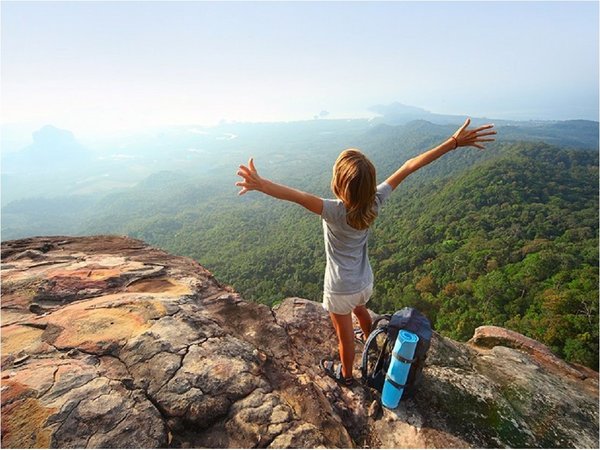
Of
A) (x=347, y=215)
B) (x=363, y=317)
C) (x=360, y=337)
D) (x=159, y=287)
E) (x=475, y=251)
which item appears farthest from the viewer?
(x=475, y=251)

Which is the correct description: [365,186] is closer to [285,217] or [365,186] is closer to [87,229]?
[285,217]

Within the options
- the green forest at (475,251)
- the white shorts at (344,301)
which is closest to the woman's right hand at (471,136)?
the white shorts at (344,301)

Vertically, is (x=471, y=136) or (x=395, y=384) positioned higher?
(x=471, y=136)

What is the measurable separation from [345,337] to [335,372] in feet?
2.03

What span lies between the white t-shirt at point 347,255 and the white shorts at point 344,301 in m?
0.04

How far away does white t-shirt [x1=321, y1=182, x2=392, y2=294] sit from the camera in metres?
3.06

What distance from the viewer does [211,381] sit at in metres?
3.04

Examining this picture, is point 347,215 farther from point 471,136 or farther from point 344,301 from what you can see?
point 471,136

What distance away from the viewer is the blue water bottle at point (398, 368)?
3.25 m

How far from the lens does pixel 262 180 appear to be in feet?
8.44

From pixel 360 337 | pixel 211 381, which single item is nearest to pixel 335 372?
pixel 360 337

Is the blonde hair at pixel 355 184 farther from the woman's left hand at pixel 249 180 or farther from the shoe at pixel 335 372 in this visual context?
the shoe at pixel 335 372

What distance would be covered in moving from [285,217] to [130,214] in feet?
299

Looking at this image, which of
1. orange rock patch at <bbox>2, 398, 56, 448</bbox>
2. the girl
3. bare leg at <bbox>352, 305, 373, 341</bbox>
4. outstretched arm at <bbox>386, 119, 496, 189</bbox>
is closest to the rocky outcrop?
orange rock patch at <bbox>2, 398, 56, 448</bbox>
